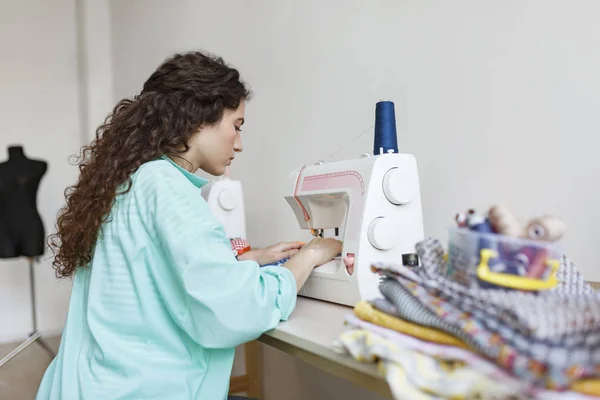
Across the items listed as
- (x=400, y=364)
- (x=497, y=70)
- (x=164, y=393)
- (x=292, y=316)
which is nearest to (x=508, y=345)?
(x=400, y=364)

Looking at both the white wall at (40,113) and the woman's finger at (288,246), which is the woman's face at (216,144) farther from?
the white wall at (40,113)

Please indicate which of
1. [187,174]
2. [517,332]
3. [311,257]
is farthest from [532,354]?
[187,174]

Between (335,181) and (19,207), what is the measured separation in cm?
198

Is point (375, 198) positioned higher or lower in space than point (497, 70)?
lower

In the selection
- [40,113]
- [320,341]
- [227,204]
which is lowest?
[320,341]

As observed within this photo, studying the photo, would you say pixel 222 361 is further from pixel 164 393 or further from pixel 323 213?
pixel 323 213

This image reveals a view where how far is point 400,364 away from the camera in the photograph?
2.03ft

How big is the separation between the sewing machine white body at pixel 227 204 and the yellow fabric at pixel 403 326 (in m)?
1.06

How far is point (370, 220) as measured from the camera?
43.2 inches

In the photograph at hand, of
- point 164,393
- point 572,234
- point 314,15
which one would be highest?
point 314,15

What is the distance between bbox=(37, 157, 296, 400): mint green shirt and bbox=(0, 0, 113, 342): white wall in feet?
7.93

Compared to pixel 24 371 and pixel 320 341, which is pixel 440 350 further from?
pixel 24 371

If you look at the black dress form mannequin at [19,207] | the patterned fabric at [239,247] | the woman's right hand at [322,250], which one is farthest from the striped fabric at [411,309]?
the black dress form mannequin at [19,207]

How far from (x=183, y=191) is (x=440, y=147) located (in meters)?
0.71
